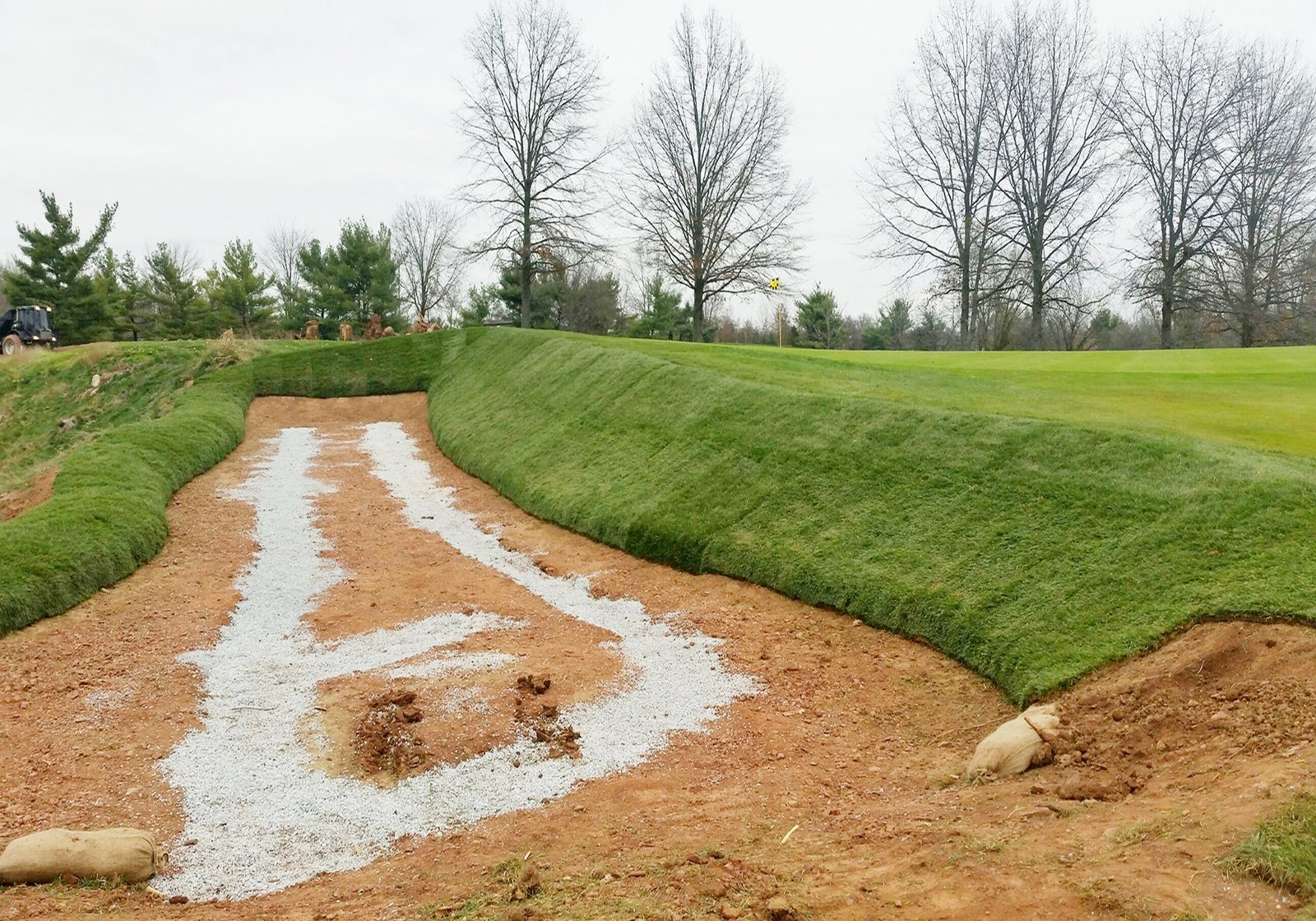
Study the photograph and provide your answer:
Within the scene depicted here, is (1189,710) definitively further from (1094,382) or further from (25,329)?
(25,329)

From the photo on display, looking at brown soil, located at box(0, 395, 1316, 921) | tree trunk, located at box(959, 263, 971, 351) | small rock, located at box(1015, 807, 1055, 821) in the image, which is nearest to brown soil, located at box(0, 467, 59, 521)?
brown soil, located at box(0, 395, 1316, 921)

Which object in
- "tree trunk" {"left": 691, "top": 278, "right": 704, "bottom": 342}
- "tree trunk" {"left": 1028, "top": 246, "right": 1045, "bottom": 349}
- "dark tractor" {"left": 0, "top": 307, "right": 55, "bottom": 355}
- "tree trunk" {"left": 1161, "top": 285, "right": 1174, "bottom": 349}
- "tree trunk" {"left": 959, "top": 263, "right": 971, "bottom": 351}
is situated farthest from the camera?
"tree trunk" {"left": 691, "top": 278, "right": 704, "bottom": 342}

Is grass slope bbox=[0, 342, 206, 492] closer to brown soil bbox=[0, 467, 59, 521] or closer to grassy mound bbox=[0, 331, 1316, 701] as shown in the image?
brown soil bbox=[0, 467, 59, 521]

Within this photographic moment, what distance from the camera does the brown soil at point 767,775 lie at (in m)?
4.01

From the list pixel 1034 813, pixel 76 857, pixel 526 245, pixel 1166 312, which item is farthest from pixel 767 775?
pixel 1166 312

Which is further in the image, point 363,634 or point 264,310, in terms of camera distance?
point 264,310

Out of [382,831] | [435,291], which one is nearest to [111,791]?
[382,831]

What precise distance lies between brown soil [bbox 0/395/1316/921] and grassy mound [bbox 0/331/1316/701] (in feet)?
1.46

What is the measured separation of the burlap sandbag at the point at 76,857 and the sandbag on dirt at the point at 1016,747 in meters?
5.26

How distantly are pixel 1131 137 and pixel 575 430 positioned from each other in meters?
33.4

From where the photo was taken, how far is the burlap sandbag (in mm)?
4863

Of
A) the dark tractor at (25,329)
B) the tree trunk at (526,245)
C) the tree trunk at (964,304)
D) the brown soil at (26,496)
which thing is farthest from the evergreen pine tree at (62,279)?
the tree trunk at (964,304)

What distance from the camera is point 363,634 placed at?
976 cm

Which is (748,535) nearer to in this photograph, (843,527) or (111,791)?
(843,527)
